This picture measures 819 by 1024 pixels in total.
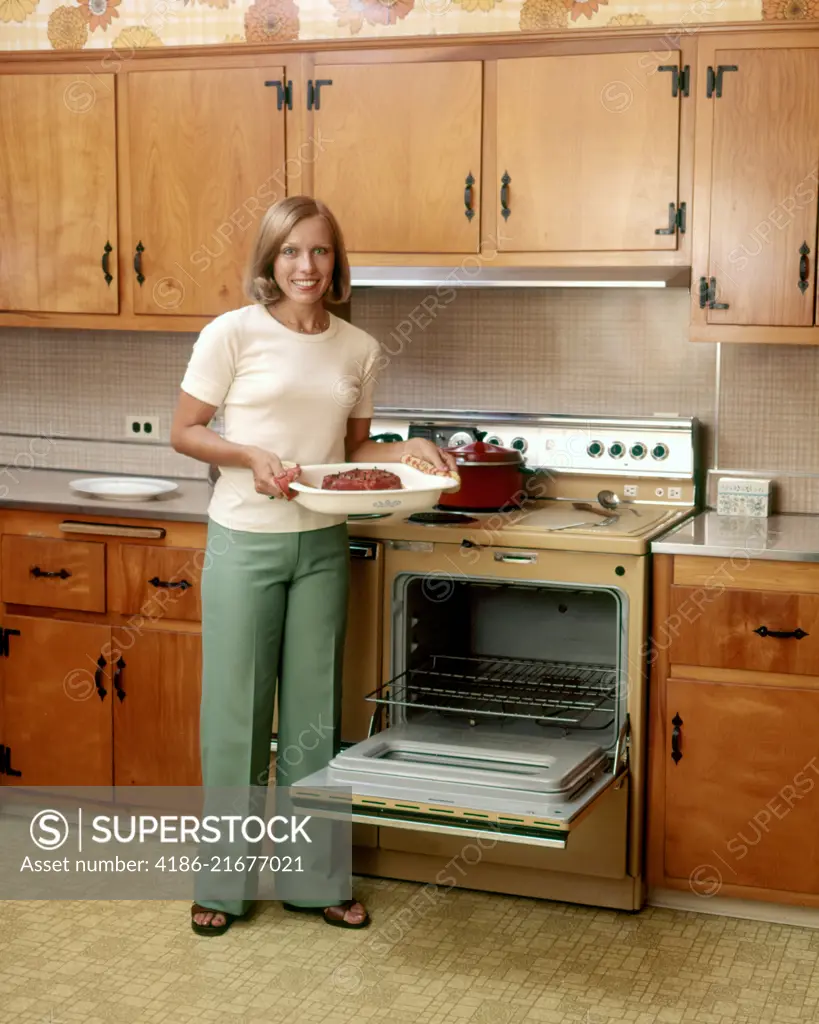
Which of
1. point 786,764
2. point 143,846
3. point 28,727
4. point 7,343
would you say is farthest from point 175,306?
point 786,764

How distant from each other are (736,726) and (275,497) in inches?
45.9

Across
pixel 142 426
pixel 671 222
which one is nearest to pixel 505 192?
pixel 671 222

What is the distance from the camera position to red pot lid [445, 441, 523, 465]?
332 centimetres

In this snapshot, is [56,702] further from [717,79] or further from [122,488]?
[717,79]

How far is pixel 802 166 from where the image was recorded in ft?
10.3

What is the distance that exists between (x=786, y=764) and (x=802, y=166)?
1383 mm

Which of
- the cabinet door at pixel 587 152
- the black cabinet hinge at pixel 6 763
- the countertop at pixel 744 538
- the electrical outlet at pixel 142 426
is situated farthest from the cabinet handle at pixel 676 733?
the electrical outlet at pixel 142 426

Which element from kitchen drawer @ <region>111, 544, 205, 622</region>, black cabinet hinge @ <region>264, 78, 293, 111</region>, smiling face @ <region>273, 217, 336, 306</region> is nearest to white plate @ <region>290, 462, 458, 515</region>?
smiling face @ <region>273, 217, 336, 306</region>

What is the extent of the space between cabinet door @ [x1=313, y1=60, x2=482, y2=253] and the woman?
551mm

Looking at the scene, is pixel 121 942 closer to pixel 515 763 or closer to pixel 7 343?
pixel 515 763

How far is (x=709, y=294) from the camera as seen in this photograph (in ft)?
10.7

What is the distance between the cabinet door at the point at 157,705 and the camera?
11.5ft

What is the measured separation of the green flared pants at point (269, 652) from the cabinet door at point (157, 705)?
455 millimetres

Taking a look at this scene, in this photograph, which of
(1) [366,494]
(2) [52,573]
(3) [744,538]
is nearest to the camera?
(1) [366,494]
